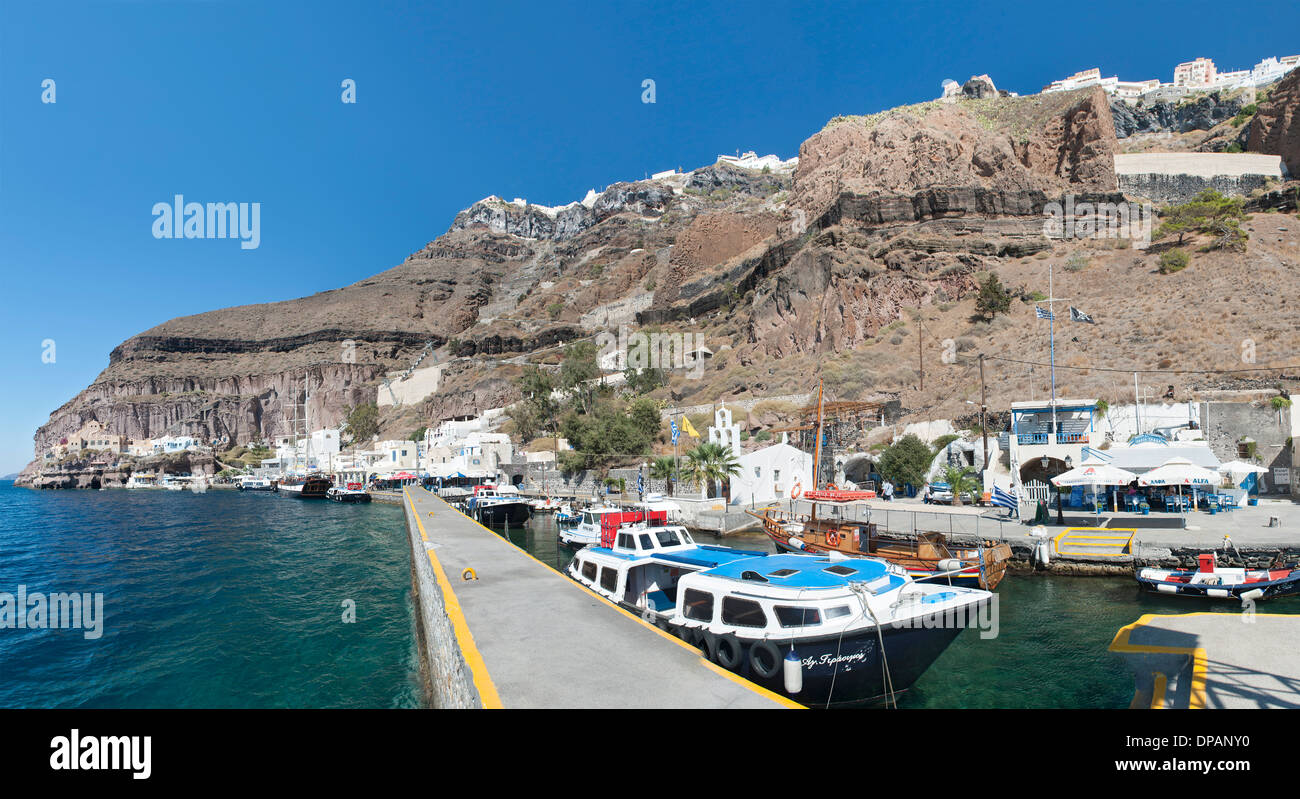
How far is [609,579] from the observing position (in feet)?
52.0

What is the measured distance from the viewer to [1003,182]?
72438mm

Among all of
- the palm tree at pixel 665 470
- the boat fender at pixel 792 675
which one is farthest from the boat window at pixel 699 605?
the palm tree at pixel 665 470

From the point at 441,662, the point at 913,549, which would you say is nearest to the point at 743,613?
the point at 441,662

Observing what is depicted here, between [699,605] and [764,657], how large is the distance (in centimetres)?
177

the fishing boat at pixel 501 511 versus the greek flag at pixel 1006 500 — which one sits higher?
the greek flag at pixel 1006 500

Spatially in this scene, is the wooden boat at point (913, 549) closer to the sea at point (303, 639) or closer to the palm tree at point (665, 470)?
the sea at point (303, 639)

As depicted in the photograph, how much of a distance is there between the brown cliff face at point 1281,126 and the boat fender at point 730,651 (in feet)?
349

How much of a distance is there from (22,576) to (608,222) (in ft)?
515

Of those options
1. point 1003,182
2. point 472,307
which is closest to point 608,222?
point 472,307

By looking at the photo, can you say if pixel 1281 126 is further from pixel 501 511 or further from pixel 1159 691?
pixel 1159 691

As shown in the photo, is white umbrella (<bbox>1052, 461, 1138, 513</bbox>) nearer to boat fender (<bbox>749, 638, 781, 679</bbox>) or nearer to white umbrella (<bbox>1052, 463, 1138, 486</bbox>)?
white umbrella (<bbox>1052, 463, 1138, 486</bbox>)

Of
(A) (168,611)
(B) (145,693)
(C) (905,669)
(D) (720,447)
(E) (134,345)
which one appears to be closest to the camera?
(C) (905,669)

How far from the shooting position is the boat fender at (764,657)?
10234mm

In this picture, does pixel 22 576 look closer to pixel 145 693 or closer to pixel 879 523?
pixel 145 693
